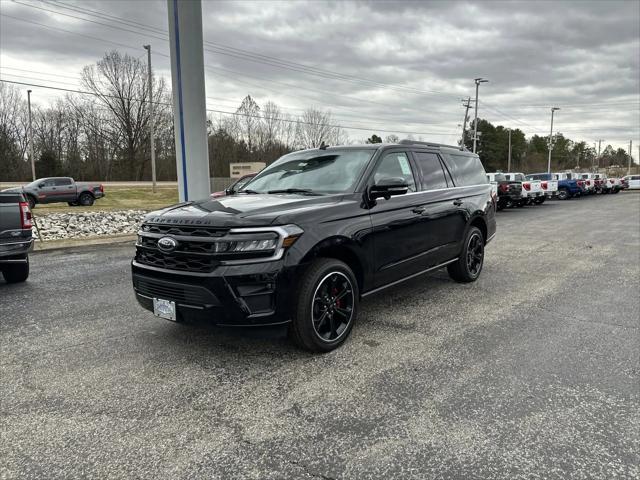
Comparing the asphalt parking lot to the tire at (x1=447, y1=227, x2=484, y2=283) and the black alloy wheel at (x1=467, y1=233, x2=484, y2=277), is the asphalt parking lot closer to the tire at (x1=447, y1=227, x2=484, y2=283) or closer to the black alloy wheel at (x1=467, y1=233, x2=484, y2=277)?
the tire at (x1=447, y1=227, x2=484, y2=283)

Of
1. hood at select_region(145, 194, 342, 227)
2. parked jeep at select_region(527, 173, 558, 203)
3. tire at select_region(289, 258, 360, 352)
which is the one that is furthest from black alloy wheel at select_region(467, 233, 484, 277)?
parked jeep at select_region(527, 173, 558, 203)

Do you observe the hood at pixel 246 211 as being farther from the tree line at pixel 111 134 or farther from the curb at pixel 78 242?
the tree line at pixel 111 134

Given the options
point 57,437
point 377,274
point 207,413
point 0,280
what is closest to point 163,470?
point 207,413

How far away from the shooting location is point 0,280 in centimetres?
709

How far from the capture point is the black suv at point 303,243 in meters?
3.51

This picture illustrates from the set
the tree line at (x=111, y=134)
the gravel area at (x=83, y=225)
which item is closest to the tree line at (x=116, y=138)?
the tree line at (x=111, y=134)

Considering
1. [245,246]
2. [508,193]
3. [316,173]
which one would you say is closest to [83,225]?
[316,173]

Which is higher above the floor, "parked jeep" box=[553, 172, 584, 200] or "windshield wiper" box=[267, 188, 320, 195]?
"windshield wiper" box=[267, 188, 320, 195]

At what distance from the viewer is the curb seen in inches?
401

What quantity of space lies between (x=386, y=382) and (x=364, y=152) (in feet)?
8.08

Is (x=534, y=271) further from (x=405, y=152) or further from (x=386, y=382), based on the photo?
(x=386, y=382)

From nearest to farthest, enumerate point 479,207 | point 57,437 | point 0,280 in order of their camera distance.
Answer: point 57,437, point 479,207, point 0,280

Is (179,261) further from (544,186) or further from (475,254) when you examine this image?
(544,186)

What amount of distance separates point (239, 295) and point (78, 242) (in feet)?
→ 29.4
